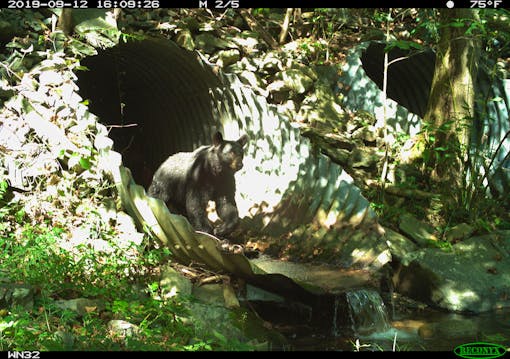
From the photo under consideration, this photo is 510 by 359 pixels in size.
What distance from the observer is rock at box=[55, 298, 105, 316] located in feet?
15.9

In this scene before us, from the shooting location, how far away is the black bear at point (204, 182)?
7.14 m

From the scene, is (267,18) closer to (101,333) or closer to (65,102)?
(65,102)

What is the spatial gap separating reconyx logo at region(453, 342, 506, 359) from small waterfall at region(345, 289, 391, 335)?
2.78 feet

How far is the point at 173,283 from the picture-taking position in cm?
591

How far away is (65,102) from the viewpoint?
22.7 ft

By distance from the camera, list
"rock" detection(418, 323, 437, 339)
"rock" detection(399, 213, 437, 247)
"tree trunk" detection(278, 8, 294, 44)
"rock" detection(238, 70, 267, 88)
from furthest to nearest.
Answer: "tree trunk" detection(278, 8, 294, 44) → "rock" detection(238, 70, 267, 88) → "rock" detection(399, 213, 437, 247) → "rock" detection(418, 323, 437, 339)

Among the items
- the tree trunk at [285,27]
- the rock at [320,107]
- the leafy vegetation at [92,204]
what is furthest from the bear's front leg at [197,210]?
the tree trunk at [285,27]

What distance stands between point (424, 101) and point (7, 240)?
754cm

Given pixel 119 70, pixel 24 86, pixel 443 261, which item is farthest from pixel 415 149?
pixel 24 86

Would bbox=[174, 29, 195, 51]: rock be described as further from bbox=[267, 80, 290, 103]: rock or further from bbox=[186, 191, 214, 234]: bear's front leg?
bbox=[186, 191, 214, 234]: bear's front leg

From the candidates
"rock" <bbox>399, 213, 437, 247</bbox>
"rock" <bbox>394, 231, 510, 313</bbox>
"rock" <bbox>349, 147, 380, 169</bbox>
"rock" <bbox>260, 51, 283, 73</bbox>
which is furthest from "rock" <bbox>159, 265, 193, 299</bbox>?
"rock" <bbox>260, 51, 283, 73</bbox>

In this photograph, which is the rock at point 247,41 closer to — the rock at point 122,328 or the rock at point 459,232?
the rock at point 459,232

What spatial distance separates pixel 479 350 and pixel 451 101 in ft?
14.0

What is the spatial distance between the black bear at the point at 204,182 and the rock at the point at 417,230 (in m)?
2.02
